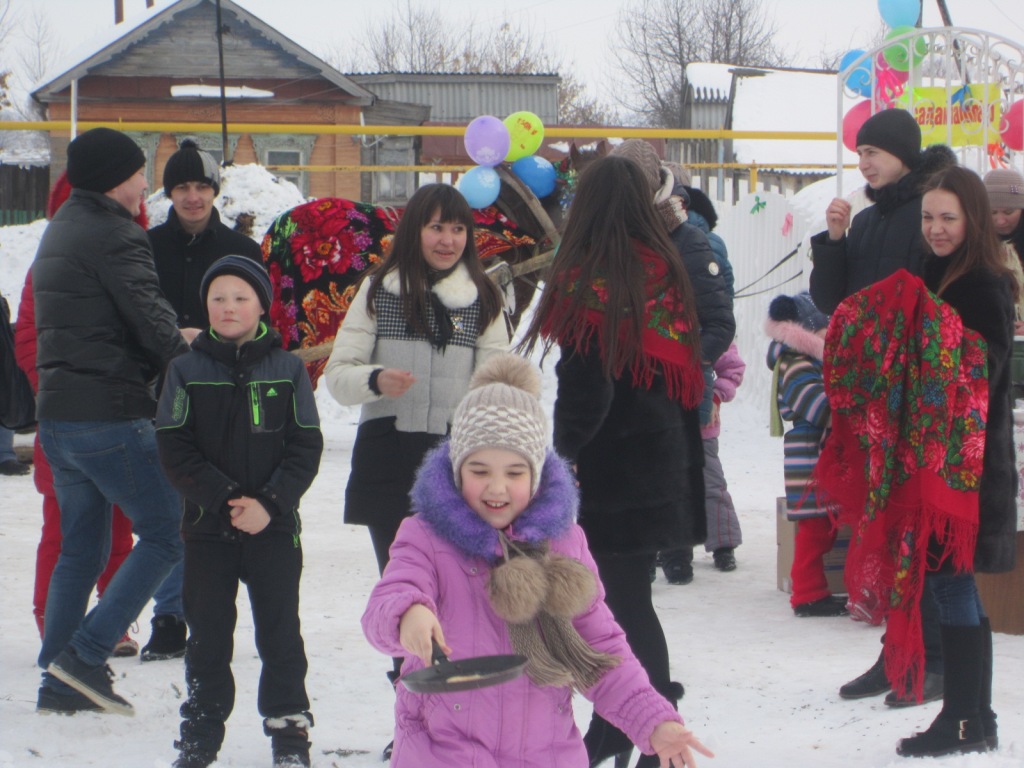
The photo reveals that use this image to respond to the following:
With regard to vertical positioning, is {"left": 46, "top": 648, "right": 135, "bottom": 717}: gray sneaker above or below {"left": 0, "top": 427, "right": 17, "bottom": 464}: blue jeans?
below

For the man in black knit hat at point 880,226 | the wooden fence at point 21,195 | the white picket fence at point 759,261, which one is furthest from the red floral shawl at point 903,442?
the wooden fence at point 21,195

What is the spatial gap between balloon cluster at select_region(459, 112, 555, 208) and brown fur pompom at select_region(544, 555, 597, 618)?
428cm

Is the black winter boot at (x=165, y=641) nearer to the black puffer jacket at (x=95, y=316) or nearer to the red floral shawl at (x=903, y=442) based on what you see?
the black puffer jacket at (x=95, y=316)

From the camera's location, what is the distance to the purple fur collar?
8.00 feet

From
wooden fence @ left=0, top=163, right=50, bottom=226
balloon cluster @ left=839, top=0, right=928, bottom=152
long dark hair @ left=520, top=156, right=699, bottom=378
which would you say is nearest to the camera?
long dark hair @ left=520, top=156, right=699, bottom=378

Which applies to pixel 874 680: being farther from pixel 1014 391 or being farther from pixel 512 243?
pixel 512 243

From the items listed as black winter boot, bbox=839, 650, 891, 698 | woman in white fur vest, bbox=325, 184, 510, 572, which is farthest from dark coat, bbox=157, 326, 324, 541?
black winter boot, bbox=839, 650, 891, 698

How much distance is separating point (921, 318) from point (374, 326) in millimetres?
1556

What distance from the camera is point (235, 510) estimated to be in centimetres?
341

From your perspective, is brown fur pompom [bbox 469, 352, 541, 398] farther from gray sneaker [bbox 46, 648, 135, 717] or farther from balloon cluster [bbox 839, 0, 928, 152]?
balloon cluster [bbox 839, 0, 928, 152]

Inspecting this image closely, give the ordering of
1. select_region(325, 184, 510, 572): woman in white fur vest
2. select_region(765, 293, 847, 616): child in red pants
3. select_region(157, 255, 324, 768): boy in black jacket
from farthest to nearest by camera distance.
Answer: select_region(765, 293, 847, 616): child in red pants, select_region(325, 184, 510, 572): woman in white fur vest, select_region(157, 255, 324, 768): boy in black jacket

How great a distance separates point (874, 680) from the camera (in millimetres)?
4129

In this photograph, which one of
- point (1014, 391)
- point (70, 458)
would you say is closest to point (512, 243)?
point (1014, 391)

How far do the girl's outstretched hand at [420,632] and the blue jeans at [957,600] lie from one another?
1.88 m
